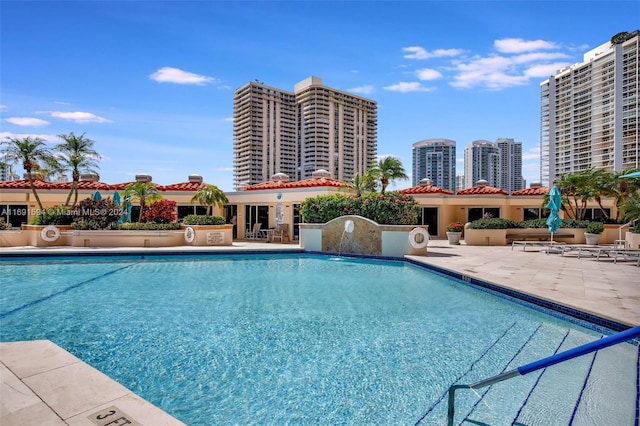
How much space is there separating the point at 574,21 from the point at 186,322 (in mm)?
13613

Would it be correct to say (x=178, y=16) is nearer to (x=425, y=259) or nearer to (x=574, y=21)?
(x=425, y=259)

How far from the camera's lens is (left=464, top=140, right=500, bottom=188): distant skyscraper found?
95625 mm

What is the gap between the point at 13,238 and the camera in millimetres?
16812

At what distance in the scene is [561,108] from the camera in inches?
3900

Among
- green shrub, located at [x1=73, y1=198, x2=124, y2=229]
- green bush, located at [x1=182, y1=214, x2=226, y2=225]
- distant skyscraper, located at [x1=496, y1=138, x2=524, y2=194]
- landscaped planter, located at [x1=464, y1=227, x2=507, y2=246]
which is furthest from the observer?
distant skyscraper, located at [x1=496, y1=138, x2=524, y2=194]

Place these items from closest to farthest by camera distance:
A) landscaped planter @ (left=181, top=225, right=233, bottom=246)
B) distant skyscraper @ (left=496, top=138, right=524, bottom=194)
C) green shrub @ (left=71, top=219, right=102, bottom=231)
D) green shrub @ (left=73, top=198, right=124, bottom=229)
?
green shrub @ (left=71, top=219, right=102, bottom=231) < green shrub @ (left=73, top=198, right=124, bottom=229) < landscaped planter @ (left=181, top=225, right=233, bottom=246) < distant skyscraper @ (left=496, top=138, right=524, bottom=194)

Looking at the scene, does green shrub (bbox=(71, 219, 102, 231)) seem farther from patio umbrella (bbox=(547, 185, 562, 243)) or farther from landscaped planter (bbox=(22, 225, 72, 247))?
patio umbrella (bbox=(547, 185, 562, 243))

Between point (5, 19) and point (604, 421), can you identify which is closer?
point (604, 421)

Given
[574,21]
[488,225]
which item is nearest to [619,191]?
[488,225]

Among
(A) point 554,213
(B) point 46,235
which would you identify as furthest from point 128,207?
(A) point 554,213

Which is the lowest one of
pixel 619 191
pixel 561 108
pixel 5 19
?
pixel 619 191

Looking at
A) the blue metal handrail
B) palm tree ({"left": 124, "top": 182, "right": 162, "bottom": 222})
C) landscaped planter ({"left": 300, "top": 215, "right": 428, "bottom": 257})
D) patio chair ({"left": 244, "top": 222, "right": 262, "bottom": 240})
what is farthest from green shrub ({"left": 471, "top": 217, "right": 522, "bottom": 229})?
the blue metal handrail

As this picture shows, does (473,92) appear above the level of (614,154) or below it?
below

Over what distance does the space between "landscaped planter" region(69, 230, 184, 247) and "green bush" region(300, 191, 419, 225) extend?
6.47 metres
